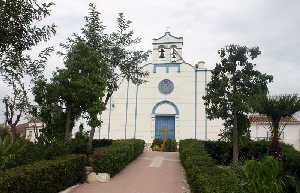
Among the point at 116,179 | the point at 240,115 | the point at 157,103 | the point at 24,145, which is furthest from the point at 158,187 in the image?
the point at 157,103

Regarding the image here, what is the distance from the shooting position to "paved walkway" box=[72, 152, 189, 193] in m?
15.9

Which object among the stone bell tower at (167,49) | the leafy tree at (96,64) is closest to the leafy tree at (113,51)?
the leafy tree at (96,64)

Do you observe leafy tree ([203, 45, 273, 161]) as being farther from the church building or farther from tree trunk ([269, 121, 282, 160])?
the church building

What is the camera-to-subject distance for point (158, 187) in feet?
54.3

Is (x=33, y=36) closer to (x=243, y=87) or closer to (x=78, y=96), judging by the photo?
(x=78, y=96)

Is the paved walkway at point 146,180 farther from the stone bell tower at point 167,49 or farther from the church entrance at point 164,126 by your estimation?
the stone bell tower at point 167,49

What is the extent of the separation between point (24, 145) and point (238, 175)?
7932 mm

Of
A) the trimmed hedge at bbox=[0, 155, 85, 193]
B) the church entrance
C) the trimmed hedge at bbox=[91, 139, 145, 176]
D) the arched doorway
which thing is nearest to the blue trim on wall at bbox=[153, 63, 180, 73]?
the arched doorway

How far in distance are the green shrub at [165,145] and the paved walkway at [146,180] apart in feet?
25.9

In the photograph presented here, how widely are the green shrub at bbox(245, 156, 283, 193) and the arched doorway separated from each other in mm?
22858

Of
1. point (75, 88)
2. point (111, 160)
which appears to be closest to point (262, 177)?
point (111, 160)

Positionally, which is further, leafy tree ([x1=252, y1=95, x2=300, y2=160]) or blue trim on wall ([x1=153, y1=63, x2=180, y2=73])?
blue trim on wall ([x1=153, y1=63, x2=180, y2=73])

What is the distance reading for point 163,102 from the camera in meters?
37.0

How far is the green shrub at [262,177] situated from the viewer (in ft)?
41.5
